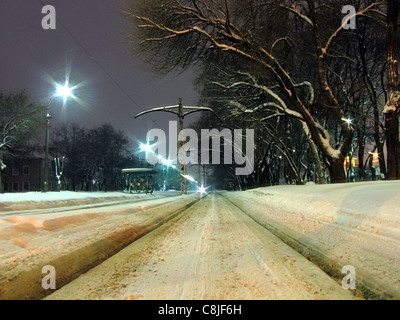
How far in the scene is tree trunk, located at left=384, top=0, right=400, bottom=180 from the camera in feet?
51.1

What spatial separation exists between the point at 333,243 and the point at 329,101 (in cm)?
1212

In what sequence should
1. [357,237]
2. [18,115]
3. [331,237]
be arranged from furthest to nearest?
[18,115] < [331,237] < [357,237]

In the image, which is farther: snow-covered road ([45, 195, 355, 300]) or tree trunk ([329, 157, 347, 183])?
tree trunk ([329, 157, 347, 183])

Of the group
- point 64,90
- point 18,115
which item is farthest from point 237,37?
point 18,115

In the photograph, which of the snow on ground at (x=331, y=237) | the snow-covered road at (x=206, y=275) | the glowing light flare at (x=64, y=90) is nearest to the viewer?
the snow-covered road at (x=206, y=275)

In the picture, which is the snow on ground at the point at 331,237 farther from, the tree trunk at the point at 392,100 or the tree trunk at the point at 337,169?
the tree trunk at the point at 337,169

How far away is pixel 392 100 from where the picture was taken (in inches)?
614

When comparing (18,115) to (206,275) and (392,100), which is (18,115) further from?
(206,275)

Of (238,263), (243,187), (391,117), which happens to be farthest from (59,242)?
(243,187)

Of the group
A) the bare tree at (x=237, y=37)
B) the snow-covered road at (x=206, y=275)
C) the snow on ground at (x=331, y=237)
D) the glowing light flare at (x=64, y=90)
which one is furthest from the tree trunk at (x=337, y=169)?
the glowing light flare at (x=64, y=90)

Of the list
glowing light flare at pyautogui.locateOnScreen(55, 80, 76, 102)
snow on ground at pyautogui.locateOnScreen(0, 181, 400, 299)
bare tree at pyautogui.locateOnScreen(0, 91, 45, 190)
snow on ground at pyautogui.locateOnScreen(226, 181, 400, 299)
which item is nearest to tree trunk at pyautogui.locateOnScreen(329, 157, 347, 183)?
snow on ground at pyautogui.locateOnScreen(0, 181, 400, 299)

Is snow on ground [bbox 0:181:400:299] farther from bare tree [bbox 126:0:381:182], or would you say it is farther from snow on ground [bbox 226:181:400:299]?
bare tree [bbox 126:0:381:182]

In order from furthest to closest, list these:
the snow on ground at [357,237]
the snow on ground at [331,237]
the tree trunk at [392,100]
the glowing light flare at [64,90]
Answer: the glowing light flare at [64,90], the tree trunk at [392,100], the snow on ground at [331,237], the snow on ground at [357,237]

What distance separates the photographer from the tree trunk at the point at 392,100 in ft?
51.1
